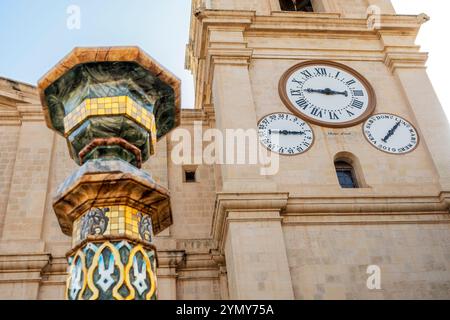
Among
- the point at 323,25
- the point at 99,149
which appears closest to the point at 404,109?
the point at 323,25

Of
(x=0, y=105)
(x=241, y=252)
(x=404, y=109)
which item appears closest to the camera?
(x=241, y=252)

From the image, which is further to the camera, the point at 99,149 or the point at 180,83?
the point at 180,83

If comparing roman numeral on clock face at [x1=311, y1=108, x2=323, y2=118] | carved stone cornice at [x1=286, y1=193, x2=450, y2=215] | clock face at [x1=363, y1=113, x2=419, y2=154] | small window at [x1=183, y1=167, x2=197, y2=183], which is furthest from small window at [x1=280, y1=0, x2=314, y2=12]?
carved stone cornice at [x1=286, y1=193, x2=450, y2=215]

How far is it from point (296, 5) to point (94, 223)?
15.8 m

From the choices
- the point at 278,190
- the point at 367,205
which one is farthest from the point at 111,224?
the point at 367,205

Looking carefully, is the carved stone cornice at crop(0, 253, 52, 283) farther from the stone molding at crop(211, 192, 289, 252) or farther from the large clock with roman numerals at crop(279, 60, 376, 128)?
A: the large clock with roman numerals at crop(279, 60, 376, 128)

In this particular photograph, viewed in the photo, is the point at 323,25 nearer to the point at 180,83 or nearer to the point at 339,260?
the point at 339,260

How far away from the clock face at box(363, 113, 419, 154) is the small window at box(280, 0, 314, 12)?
19.9ft

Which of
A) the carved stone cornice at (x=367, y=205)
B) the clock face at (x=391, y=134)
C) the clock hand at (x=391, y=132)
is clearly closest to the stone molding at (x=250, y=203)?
the carved stone cornice at (x=367, y=205)

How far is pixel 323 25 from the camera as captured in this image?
14383 millimetres

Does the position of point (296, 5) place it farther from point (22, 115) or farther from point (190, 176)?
point (22, 115)

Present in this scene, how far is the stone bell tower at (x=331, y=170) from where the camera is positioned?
9.71 meters

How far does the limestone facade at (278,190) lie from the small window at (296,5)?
1.51m
